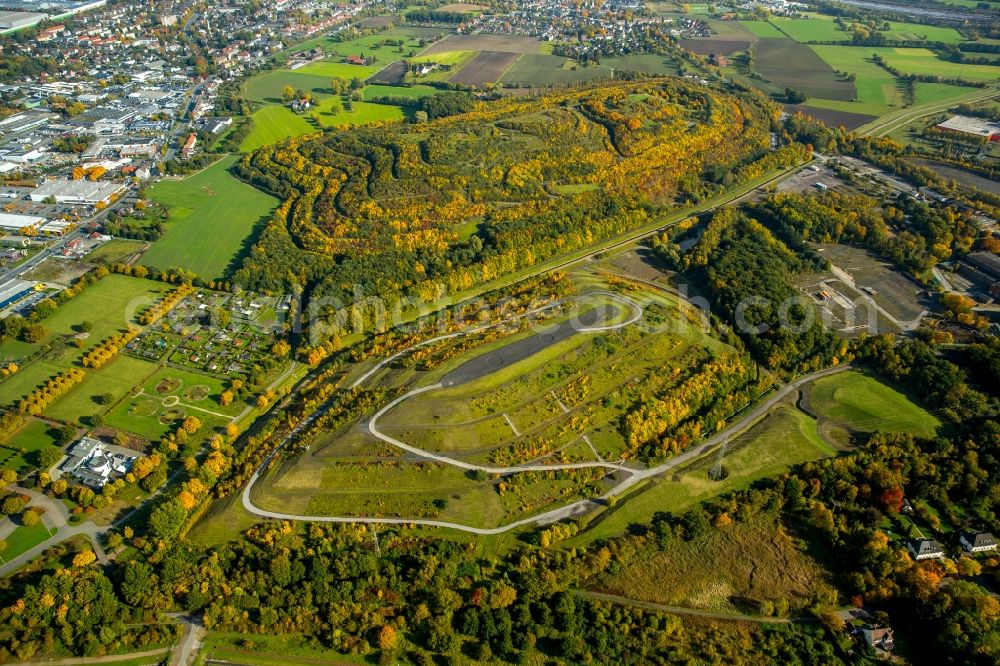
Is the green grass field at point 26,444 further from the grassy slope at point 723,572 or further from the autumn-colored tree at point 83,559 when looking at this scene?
the grassy slope at point 723,572

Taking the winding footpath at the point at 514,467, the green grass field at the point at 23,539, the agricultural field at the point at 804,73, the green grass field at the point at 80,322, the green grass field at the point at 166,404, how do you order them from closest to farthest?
the green grass field at the point at 23,539
the winding footpath at the point at 514,467
the green grass field at the point at 166,404
the green grass field at the point at 80,322
the agricultural field at the point at 804,73

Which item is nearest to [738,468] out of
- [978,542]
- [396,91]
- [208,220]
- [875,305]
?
[978,542]

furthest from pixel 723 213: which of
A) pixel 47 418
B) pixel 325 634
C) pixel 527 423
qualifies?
pixel 47 418

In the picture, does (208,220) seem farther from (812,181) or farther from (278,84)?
(812,181)

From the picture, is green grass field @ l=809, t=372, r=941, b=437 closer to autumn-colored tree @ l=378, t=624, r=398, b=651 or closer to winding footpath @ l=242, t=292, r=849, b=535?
winding footpath @ l=242, t=292, r=849, b=535

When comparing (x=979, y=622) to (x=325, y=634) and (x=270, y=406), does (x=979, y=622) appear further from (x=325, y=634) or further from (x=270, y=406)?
(x=270, y=406)

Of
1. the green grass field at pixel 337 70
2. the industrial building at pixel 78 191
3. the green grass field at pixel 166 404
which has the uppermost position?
the green grass field at pixel 337 70

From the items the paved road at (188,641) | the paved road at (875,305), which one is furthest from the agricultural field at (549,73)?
the paved road at (188,641)
